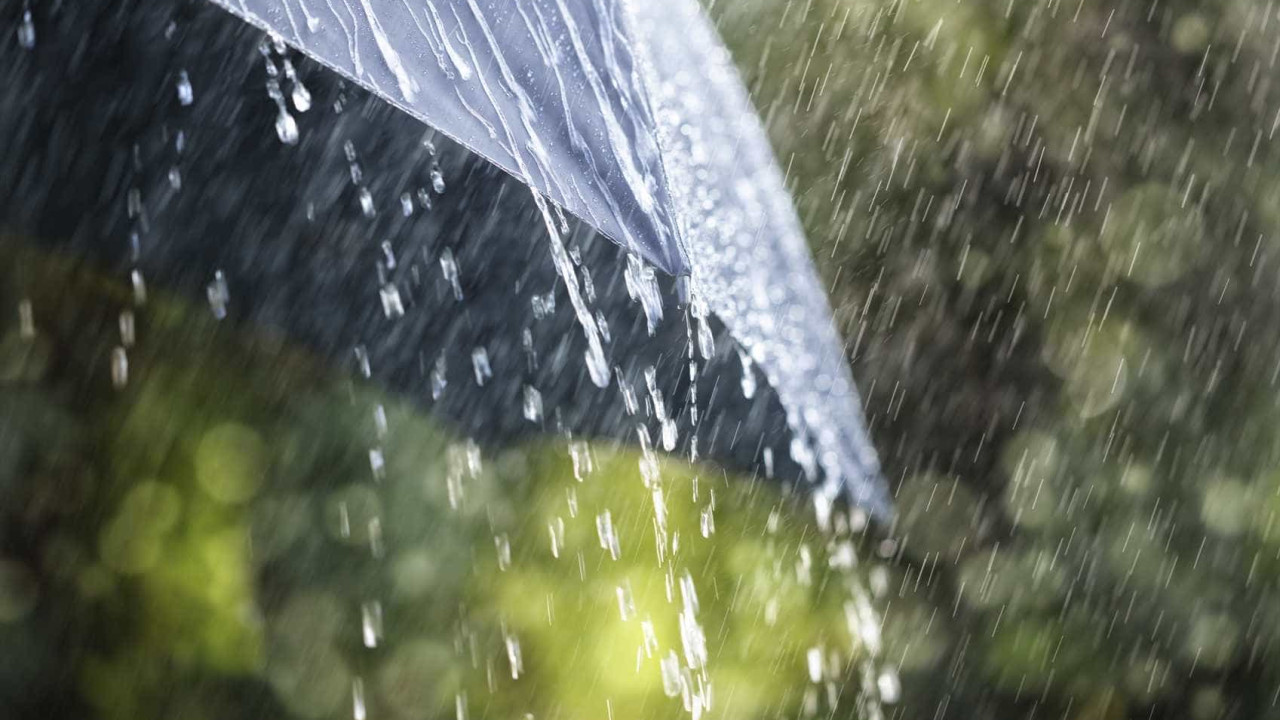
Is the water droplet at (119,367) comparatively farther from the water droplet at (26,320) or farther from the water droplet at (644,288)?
the water droplet at (644,288)

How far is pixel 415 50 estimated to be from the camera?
48.8 inches

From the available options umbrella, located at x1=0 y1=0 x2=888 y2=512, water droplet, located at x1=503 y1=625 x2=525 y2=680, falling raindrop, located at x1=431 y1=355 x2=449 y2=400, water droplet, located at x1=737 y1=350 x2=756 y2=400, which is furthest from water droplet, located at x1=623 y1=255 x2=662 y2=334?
water droplet, located at x1=503 y1=625 x2=525 y2=680

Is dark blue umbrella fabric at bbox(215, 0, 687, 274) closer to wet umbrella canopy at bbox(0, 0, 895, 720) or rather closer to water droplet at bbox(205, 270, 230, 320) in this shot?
wet umbrella canopy at bbox(0, 0, 895, 720)

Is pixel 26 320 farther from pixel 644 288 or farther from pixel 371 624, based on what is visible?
pixel 644 288

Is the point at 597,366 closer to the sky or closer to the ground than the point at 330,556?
closer to the sky

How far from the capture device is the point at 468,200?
6.72 ft

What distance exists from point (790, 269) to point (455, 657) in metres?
0.99

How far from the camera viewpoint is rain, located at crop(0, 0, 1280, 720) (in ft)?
5.55

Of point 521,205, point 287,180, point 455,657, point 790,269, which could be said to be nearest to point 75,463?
point 287,180

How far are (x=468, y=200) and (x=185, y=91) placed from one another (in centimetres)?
Answer: 51

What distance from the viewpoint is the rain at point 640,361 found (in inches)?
66.6

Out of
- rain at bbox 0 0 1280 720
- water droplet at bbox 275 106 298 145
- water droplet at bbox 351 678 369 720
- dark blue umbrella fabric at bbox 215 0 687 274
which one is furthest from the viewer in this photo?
water droplet at bbox 351 678 369 720

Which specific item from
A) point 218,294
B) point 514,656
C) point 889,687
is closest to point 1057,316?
point 889,687

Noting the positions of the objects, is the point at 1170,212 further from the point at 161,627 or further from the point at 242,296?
the point at 161,627
